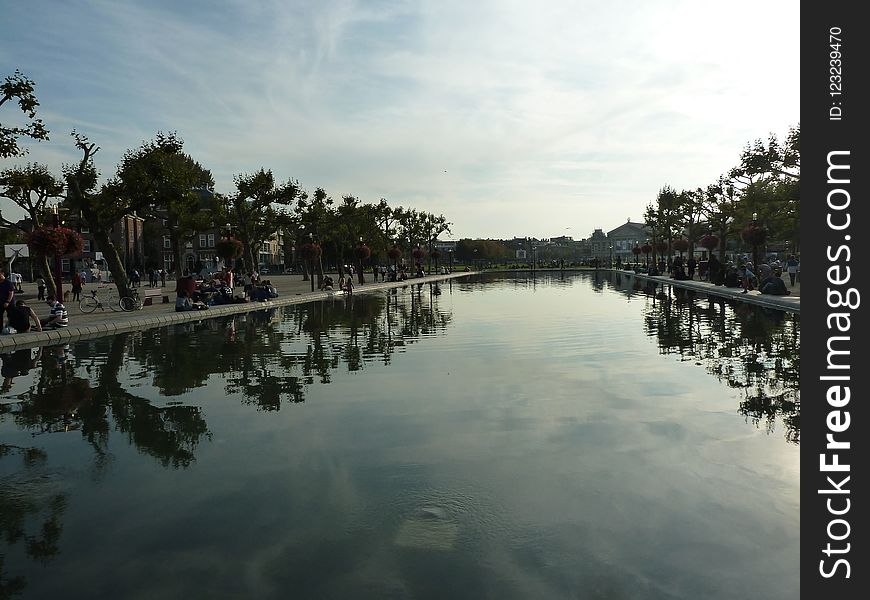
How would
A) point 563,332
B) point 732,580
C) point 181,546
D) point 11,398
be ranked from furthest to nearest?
point 563,332
point 11,398
point 181,546
point 732,580

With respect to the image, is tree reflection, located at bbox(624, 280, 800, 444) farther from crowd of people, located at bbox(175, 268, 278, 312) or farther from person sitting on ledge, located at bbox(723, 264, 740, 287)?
crowd of people, located at bbox(175, 268, 278, 312)

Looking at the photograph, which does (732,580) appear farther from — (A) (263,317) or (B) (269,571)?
(A) (263,317)

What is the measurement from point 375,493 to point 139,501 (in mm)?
1879

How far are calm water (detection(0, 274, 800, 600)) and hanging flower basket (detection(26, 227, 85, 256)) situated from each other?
1075 centimetres

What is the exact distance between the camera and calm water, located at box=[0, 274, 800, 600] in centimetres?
409

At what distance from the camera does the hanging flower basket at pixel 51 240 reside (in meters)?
21.7

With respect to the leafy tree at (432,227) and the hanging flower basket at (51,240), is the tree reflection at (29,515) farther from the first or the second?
the leafy tree at (432,227)

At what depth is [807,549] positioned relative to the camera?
13.6ft

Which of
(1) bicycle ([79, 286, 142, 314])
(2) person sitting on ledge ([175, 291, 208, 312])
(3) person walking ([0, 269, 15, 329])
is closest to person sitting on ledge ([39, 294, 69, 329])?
(3) person walking ([0, 269, 15, 329])

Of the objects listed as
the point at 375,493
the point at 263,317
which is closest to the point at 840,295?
the point at 375,493

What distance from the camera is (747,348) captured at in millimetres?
13570

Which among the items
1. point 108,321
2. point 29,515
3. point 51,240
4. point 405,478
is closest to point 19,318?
point 108,321

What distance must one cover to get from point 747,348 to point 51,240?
20.7m

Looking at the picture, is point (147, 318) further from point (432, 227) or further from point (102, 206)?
point (432, 227)
